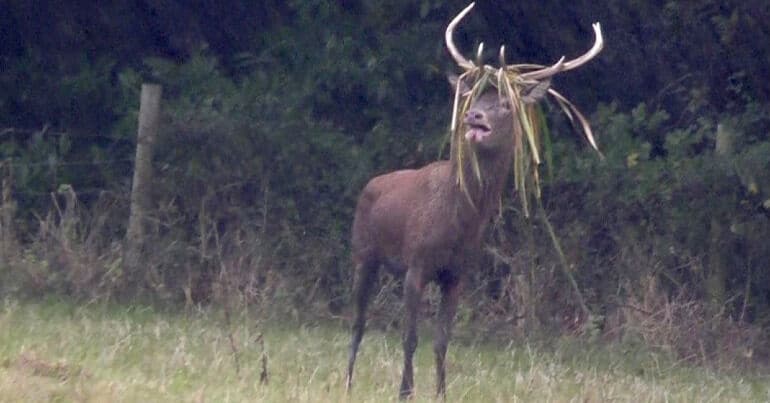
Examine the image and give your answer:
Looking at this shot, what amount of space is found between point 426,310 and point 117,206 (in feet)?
9.44

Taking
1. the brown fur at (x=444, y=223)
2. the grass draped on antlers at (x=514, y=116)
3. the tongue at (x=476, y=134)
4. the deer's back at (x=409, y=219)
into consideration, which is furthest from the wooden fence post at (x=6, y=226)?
the tongue at (x=476, y=134)

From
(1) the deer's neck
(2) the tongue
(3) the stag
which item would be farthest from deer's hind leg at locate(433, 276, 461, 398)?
(2) the tongue

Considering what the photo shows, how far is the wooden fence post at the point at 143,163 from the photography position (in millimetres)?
13180

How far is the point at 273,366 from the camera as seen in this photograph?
396 inches

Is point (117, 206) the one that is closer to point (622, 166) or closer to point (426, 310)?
point (426, 310)

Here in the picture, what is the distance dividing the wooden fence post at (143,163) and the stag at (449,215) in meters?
3.74

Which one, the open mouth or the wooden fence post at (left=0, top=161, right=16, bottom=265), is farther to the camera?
the wooden fence post at (left=0, top=161, right=16, bottom=265)

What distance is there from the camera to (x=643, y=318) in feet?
42.4

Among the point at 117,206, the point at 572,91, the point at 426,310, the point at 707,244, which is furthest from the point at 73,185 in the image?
the point at 707,244

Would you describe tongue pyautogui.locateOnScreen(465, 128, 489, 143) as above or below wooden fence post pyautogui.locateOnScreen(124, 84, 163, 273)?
above

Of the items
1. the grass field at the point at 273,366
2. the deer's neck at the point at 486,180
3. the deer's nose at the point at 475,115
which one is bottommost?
the grass field at the point at 273,366

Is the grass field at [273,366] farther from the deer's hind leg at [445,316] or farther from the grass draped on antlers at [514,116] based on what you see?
the grass draped on antlers at [514,116]

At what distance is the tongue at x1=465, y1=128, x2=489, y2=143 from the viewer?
29.8ft

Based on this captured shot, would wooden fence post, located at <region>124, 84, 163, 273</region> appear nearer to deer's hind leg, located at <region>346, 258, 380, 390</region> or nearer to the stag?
deer's hind leg, located at <region>346, 258, 380, 390</region>
